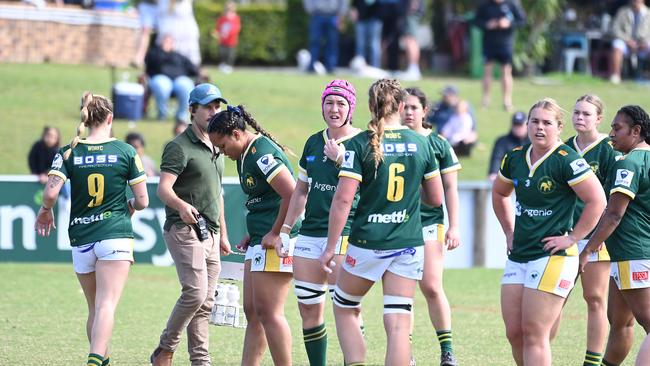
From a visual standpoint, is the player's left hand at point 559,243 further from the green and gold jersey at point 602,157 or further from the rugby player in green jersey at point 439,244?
the rugby player in green jersey at point 439,244

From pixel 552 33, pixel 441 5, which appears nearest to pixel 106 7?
pixel 441 5

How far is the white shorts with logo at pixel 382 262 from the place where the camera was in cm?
681

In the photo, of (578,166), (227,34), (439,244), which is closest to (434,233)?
(439,244)

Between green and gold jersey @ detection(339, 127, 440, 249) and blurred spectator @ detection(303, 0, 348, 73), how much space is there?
16492mm

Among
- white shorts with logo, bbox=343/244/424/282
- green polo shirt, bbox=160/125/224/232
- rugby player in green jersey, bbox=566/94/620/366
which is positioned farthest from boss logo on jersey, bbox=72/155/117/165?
rugby player in green jersey, bbox=566/94/620/366

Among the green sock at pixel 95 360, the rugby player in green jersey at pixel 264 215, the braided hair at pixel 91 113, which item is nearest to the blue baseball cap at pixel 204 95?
the rugby player in green jersey at pixel 264 215

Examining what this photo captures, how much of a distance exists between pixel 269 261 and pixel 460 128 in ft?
38.1

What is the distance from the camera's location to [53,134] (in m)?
15.8

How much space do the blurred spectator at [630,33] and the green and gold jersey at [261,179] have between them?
18.5m

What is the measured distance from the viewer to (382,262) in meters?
6.83

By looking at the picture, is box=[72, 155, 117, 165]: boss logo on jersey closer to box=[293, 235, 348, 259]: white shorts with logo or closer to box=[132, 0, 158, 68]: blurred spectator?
box=[293, 235, 348, 259]: white shorts with logo

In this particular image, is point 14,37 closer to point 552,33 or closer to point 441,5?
point 441,5

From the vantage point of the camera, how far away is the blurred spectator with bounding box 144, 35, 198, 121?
19.4 meters

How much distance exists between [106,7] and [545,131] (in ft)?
62.9
